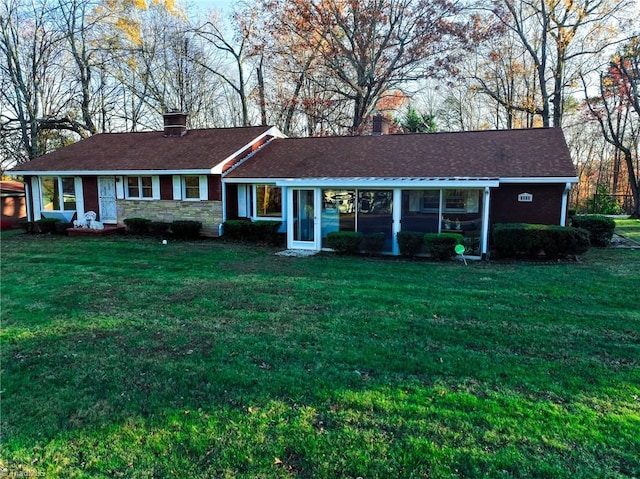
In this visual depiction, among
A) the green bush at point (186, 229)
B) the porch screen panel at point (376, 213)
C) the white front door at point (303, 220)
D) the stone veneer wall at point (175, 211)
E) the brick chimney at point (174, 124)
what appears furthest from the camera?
the brick chimney at point (174, 124)

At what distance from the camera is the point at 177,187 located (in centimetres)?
1650

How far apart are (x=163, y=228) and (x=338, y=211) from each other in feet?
24.1

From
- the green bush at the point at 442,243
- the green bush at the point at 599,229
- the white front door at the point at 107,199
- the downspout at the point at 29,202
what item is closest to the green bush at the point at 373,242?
the green bush at the point at 442,243

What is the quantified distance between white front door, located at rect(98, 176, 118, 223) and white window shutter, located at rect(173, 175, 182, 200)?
3.06 metres

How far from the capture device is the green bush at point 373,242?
12.2 meters

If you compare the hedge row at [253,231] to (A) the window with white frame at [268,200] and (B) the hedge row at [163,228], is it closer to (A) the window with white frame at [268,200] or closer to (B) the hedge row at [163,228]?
(A) the window with white frame at [268,200]

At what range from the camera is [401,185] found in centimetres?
1198

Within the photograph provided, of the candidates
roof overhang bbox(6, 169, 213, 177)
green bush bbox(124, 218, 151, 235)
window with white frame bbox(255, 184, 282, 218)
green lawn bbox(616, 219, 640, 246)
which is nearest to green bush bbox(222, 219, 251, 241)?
window with white frame bbox(255, 184, 282, 218)

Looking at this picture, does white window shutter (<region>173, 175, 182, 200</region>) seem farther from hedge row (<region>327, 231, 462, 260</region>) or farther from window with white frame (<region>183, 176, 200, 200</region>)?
hedge row (<region>327, 231, 462, 260</region>)

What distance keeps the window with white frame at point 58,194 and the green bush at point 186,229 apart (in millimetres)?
5897

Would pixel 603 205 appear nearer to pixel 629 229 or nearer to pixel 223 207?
→ pixel 629 229

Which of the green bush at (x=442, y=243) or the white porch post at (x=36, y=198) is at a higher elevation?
the white porch post at (x=36, y=198)

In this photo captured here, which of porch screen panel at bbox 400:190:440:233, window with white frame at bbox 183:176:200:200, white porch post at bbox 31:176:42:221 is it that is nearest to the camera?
porch screen panel at bbox 400:190:440:233

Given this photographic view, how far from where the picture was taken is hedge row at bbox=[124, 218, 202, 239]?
15648 millimetres
